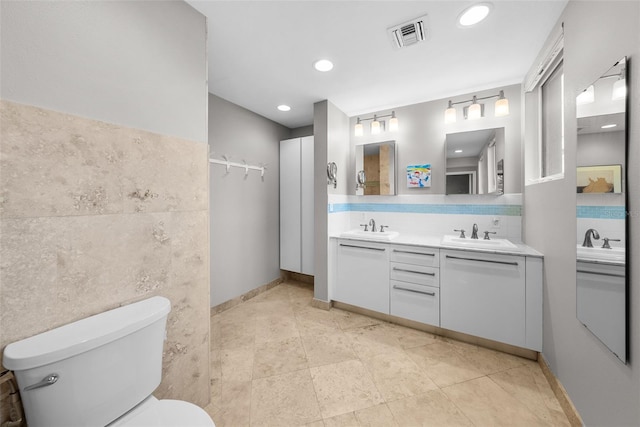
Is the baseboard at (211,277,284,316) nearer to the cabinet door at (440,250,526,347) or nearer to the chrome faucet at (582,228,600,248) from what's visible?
the cabinet door at (440,250,526,347)

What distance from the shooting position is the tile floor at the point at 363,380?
1.44m

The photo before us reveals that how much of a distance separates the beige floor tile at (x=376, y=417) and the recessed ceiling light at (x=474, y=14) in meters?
2.56

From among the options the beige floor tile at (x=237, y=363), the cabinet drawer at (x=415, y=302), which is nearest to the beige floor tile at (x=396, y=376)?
the cabinet drawer at (x=415, y=302)

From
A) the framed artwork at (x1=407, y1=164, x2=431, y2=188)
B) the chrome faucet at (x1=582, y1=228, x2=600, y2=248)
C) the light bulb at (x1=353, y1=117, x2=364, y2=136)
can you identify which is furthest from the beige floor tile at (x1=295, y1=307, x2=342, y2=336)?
the light bulb at (x1=353, y1=117, x2=364, y2=136)

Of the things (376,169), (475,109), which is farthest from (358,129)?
(475,109)

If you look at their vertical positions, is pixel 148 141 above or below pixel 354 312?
above

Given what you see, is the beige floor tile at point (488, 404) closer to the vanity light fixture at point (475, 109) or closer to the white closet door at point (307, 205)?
the white closet door at point (307, 205)

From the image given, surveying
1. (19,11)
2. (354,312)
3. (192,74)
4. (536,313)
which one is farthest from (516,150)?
(19,11)

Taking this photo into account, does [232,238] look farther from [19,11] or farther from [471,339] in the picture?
[471,339]

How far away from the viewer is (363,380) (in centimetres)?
174

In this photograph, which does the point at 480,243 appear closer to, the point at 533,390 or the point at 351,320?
the point at 533,390

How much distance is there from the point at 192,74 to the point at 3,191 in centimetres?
103

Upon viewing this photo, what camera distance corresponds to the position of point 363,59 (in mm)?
2018

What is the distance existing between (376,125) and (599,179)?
2.21m
